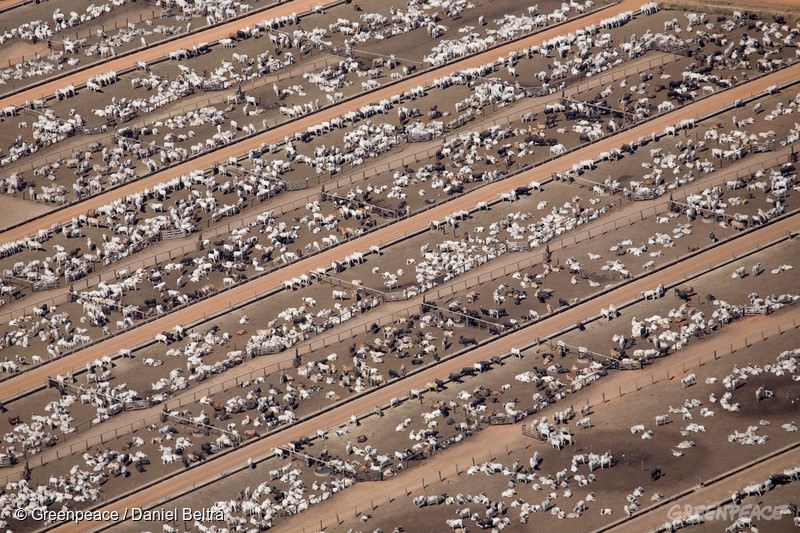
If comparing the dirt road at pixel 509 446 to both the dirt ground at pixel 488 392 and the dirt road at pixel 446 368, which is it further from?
the dirt road at pixel 446 368

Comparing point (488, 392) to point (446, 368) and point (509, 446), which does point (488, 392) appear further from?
point (509, 446)

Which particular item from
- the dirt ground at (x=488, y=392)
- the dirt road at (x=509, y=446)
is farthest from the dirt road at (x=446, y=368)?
the dirt road at (x=509, y=446)

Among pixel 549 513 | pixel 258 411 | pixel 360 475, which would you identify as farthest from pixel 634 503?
pixel 258 411

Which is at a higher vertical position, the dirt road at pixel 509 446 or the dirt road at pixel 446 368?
the dirt road at pixel 446 368

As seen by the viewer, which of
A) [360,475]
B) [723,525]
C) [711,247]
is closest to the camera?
[723,525]

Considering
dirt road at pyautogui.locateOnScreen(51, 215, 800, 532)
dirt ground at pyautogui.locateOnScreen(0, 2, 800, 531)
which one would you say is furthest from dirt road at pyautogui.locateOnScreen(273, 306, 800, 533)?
dirt road at pyautogui.locateOnScreen(51, 215, 800, 532)

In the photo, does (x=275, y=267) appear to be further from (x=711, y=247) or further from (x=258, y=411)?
(x=711, y=247)

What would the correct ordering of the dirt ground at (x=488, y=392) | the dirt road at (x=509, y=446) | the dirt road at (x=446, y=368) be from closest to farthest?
the dirt road at (x=509, y=446), the dirt ground at (x=488, y=392), the dirt road at (x=446, y=368)
